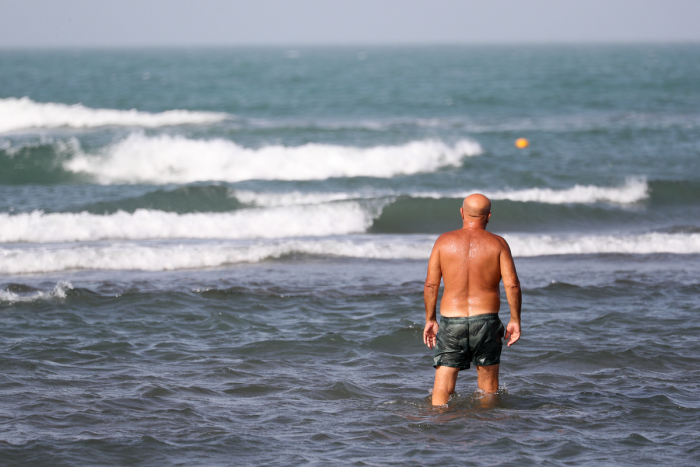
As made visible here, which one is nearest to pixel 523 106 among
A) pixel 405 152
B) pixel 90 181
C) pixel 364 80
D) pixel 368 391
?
pixel 405 152

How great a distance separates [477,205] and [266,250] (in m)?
6.54

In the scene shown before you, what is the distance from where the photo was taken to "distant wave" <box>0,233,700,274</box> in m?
10.4

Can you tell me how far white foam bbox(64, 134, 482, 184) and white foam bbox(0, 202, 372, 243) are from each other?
18.6ft

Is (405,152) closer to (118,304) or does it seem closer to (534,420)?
(118,304)

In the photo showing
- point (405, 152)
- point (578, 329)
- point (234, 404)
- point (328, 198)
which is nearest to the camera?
point (234, 404)

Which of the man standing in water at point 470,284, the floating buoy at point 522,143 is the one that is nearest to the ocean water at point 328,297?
the floating buoy at point 522,143

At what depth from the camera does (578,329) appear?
762cm

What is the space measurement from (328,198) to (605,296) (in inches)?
333

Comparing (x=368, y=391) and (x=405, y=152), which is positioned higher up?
(x=405, y=152)

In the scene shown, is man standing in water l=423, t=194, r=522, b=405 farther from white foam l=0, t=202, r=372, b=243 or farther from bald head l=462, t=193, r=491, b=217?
white foam l=0, t=202, r=372, b=243

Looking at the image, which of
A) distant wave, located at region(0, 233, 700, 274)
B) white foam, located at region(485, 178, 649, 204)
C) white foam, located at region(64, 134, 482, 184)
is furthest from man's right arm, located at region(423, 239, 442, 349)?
white foam, located at region(64, 134, 482, 184)

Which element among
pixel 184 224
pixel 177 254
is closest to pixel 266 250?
pixel 177 254

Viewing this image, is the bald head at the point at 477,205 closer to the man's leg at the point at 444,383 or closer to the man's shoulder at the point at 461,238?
the man's shoulder at the point at 461,238

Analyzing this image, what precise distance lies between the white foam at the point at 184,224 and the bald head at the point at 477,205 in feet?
28.7
